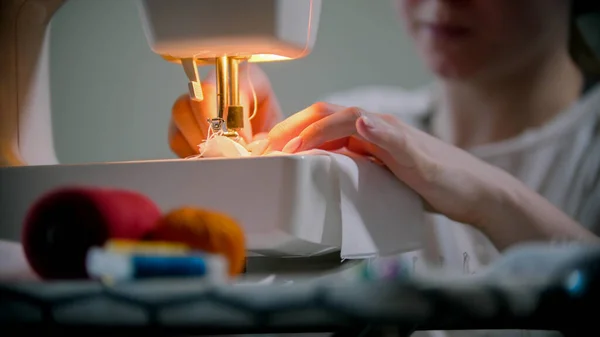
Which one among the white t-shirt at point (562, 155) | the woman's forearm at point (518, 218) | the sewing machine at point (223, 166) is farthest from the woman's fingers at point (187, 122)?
the white t-shirt at point (562, 155)

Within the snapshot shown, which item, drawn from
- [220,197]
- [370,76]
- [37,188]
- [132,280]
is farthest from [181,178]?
[370,76]

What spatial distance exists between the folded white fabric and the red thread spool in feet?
0.94

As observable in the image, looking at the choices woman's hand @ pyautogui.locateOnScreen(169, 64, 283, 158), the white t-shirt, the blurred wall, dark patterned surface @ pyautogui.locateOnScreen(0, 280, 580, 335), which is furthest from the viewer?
the white t-shirt

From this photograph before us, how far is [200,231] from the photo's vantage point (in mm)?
518

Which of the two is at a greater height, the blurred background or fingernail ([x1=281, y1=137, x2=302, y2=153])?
the blurred background

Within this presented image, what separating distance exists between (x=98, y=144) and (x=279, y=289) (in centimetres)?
111

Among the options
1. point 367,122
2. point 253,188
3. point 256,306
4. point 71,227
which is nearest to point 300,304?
point 256,306

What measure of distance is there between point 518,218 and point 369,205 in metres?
0.31

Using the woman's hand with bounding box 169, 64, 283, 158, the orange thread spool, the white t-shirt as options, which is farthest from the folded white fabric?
the white t-shirt

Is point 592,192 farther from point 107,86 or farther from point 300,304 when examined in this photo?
point 300,304

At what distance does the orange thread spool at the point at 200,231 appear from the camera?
1.70 feet

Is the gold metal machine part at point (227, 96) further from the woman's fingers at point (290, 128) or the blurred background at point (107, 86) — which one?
the blurred background at point (107, 86)

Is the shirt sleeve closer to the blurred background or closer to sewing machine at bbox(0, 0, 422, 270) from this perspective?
the blurred background

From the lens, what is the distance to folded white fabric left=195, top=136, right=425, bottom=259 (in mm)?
814
